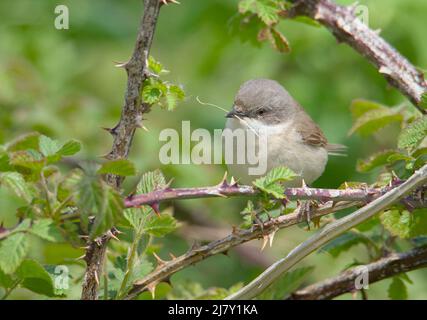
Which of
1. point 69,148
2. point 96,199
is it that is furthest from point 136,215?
point 96,199

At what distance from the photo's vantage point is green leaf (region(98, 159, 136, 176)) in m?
2.48

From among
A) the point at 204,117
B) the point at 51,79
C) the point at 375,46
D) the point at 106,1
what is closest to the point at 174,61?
the point at 106,1

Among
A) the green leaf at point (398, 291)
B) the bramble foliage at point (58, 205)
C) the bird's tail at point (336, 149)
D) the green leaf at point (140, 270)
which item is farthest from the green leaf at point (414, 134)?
the bird's tail at point (336, 149)

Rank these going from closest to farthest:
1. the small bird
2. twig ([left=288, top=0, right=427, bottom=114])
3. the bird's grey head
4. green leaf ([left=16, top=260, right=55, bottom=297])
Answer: green leaf ([left=16, top=260, right=55, bottom=297]), twig ([left=288, top=0, right=427, bottom=114]), the small bird, the bird's grey head

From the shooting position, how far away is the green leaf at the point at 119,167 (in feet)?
8.13

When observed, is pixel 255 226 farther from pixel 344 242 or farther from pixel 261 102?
pixel 261 102

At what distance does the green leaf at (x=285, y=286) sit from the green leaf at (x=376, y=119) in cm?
90

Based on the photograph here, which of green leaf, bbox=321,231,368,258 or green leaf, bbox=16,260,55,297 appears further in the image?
green leaf, bbox=321,231,368,258

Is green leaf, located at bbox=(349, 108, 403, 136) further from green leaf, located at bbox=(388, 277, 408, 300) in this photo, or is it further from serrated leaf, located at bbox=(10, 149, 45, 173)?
serrated leaf, located at bbox=(10, 149, 45, 173)

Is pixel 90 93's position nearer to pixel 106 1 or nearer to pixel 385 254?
pixel 106 1

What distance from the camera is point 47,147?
8.71ft

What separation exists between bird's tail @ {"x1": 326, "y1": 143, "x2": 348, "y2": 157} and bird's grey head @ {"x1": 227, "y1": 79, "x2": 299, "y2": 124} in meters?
0.57

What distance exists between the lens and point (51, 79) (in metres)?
6.92

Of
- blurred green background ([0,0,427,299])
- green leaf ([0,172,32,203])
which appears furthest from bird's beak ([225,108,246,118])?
green leaf ([0,172,32,203])
